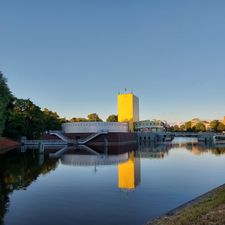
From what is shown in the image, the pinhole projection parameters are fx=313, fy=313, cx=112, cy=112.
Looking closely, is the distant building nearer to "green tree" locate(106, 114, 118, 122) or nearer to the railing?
"green tree" locate(106, 114, 118, 122)

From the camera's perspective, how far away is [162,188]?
23.5 m

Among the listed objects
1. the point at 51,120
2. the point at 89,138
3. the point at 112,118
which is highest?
the point at 112,118

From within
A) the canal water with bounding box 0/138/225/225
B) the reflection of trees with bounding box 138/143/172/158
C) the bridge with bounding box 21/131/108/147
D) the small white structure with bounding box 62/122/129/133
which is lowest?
the canal water with bounding box 0/138/225/225

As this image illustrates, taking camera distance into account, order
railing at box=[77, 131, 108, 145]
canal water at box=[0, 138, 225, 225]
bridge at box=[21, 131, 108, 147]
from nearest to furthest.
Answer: canal water at box=[0, 138, 225, 225] < bridge at box=[21, 131, 108, 147] < railing at box=[77, 131, 108, 145]

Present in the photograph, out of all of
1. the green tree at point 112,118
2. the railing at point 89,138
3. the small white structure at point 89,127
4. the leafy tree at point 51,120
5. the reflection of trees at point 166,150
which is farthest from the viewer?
the green tree at point 112,118

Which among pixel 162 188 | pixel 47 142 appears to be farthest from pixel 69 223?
pixel 47 142

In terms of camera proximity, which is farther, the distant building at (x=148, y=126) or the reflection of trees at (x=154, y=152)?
the distant building at (x=148, y=126)

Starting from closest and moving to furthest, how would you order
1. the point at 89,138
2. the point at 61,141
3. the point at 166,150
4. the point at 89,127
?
the point at 166,150, the point at 61,141, the point at 89,138, the point at 89,127

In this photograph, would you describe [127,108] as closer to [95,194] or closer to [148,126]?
[148,126]

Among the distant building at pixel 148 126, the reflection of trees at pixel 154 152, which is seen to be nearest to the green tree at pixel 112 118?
the distant building at pixel 148 126

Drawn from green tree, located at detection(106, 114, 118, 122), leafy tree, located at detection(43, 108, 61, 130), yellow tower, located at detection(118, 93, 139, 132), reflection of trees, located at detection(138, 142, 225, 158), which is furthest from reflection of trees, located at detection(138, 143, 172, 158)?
green tree, located at detection(106, 114, 118, 122)

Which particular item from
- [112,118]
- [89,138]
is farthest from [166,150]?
[112,118]

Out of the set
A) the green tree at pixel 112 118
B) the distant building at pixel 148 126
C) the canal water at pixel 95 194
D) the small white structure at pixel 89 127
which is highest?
the green tree at pixel 112 118

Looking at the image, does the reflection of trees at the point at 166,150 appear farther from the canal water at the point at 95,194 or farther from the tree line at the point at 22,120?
the tree line at the point at 22,120
